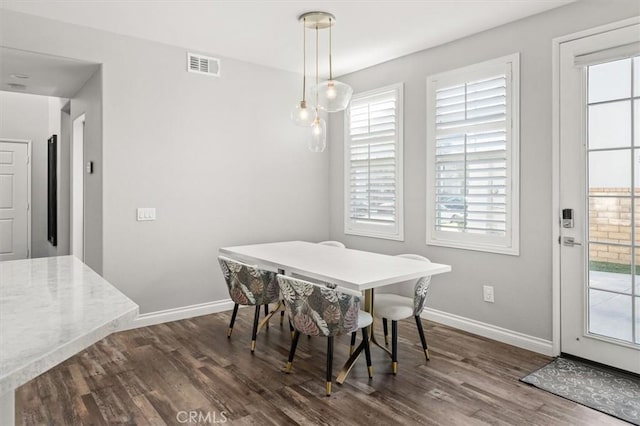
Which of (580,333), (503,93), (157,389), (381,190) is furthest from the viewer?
(381,190)

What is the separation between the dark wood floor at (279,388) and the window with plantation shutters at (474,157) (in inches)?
38.4

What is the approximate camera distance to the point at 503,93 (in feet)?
12.0

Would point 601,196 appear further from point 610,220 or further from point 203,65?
point 203,65

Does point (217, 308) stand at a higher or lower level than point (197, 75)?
lower

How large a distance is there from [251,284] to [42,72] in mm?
3093

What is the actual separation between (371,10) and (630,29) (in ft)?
5.97

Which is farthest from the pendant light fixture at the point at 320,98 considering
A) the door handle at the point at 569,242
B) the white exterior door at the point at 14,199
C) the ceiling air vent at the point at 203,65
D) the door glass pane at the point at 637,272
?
the white exterior door at the point at 14,199

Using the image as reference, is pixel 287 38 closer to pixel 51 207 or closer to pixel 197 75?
pixel 197 75

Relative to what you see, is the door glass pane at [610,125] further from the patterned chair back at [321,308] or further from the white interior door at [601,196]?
the patterned chair back at [321,308]

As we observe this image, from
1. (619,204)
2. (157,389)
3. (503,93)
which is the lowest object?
(157,389)

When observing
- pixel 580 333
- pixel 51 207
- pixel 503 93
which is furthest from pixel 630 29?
pixel 51 207

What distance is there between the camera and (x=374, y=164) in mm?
4887

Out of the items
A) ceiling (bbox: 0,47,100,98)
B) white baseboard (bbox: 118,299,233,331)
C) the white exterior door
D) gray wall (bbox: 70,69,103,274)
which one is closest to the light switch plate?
gray wall (bbox: 70,69,103,274)

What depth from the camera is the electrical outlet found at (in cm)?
377
